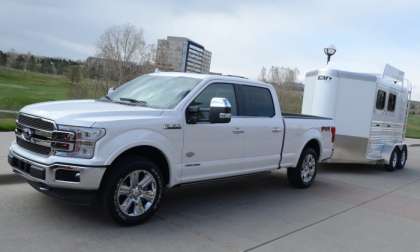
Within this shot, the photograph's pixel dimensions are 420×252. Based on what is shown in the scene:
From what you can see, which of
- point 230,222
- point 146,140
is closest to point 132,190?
point 146,140

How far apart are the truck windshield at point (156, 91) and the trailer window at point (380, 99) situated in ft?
24.9

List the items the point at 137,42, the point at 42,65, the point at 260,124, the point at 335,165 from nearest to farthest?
1. the point at 260,124
2. the point at 335,165
3. the point at 137,42
4. the point at 42,65

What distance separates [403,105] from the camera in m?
14.6

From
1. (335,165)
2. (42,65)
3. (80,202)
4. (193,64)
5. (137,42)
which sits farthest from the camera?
(42,65)

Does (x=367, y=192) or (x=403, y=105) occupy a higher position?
(x=403, y=105)

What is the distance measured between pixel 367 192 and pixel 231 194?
3.39 meters

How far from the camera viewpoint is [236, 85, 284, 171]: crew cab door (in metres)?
7.18

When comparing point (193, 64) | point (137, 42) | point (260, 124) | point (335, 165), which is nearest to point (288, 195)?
point (260, 124)

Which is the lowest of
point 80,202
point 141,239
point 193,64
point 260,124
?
point 141,239

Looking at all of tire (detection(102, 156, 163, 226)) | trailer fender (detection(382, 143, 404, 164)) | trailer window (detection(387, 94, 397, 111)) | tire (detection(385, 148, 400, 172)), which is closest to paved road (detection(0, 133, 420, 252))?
tire (detection(102, 156, 163, 226))

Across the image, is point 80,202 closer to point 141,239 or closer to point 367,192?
point 141,239

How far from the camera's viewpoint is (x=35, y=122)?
5.43 m

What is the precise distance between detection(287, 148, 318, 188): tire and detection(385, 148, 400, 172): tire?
5176 millimetres

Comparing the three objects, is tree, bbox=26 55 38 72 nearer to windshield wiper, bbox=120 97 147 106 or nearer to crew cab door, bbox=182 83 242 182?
windshield wiper, bbox=120 97 147 106
